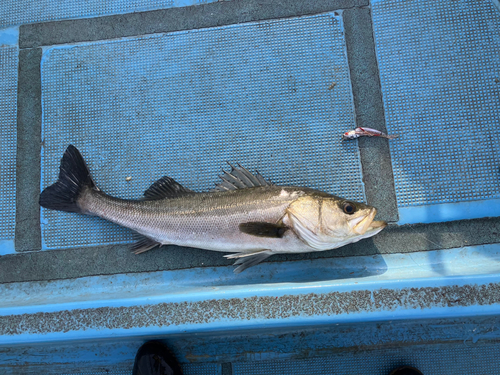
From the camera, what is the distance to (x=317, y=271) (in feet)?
10.6

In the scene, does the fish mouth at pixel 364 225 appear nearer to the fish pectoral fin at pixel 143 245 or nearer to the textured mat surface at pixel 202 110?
the textured mat surface at pixel 202 110

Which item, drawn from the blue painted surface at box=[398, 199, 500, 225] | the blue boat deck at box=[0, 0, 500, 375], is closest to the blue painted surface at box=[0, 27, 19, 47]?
the blue boat deck at box=[0, 0, 500, 375]

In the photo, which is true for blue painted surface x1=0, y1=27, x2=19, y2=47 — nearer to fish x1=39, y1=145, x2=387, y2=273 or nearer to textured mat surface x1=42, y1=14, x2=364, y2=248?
textured mat surface x1=42, y1=14, x2=364, y2=248

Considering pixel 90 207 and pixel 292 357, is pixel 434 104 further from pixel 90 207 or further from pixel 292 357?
pixel 90 207

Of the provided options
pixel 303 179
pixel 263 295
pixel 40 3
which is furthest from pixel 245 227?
pixel 40 3

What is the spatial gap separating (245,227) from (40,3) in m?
3.83

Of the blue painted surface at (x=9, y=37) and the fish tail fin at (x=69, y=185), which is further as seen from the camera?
the blue painted surface at (x=9, y=37)

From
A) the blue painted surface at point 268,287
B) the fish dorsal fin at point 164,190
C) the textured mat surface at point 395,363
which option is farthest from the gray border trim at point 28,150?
the textured mat surface at point 395,363

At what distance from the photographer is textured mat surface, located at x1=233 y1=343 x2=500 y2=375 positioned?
3.27 m

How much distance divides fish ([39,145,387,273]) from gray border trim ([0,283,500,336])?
44 centimetres

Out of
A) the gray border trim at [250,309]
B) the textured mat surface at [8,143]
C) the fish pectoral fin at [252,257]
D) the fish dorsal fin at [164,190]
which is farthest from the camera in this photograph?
the textured mat surface at [8,143]

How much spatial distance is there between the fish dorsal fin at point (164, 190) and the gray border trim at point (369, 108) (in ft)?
6.49

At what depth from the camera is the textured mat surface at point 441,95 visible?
130 inches

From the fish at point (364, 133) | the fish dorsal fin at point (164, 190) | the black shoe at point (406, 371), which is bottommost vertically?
the black shoe at point (406, 371)
